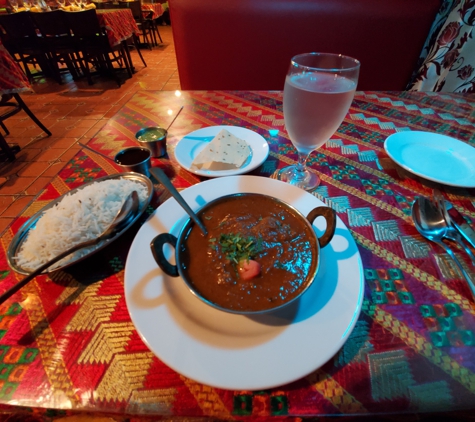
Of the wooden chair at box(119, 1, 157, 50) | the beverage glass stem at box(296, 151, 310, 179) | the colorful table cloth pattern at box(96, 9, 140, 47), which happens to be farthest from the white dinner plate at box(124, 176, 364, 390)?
the wooden chair at box(119, 1, 157, 50)

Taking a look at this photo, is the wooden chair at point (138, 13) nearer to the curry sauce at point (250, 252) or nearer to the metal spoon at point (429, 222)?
the curry sauce at point (250, 252)

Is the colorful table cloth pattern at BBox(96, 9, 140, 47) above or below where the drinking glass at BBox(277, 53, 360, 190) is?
below

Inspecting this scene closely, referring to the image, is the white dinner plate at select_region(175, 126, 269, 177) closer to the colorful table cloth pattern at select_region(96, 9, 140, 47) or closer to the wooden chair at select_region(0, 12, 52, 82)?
the colorful table cloth pattern at select_region(96, 9, 140, 47)

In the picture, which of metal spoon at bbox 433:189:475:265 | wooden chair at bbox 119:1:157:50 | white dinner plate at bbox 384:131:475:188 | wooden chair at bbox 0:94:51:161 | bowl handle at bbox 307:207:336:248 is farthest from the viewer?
wooden chair at bbox 119:1:157:50

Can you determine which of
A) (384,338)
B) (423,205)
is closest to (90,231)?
(384,338)

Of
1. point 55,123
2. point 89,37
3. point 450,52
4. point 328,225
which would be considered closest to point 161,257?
point 328,225

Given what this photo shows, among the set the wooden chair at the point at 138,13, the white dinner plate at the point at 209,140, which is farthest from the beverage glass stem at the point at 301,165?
the wooden chair at the point at 138,13

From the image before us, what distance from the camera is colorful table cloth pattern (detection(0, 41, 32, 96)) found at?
3.54 m

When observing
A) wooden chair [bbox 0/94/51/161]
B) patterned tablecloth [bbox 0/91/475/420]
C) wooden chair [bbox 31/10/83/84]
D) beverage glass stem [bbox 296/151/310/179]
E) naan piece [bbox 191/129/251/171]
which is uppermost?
naan piece [bbox 191/129/251/171]

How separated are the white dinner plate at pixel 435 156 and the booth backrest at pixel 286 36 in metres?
2.36

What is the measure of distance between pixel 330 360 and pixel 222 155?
0.99m

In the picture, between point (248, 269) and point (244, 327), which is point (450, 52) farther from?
point (244, 327)

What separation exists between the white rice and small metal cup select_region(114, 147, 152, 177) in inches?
6.0

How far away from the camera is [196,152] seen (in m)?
1.48
